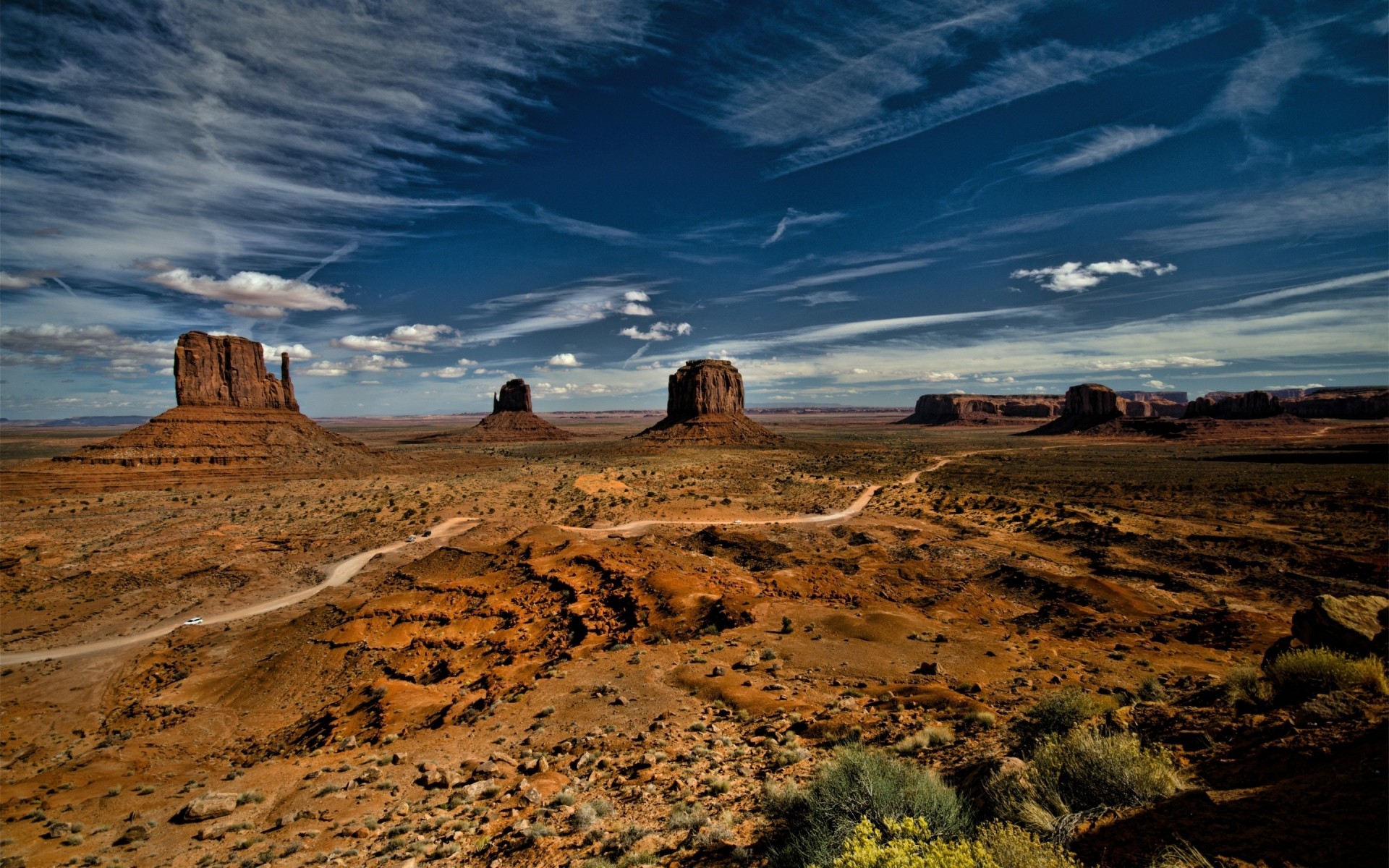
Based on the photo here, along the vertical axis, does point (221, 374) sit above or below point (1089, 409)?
above

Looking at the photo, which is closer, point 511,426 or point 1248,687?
point 1248,687

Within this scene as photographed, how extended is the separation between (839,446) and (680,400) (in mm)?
35230

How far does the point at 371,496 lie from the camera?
47.4 metres

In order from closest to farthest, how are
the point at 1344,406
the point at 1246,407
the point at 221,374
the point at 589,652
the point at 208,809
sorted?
the point at 208,809
the point at 589,652
the point at 221,374
the point at 1246,407
the point at 1344,406

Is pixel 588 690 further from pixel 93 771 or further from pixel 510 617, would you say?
pixel 93 771

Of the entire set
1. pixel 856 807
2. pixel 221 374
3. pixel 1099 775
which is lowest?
pixel 856 807

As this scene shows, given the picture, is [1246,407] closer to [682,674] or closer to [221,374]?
[682,674]

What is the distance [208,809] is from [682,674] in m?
9.92

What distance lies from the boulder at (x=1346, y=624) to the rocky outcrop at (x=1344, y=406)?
16909cm

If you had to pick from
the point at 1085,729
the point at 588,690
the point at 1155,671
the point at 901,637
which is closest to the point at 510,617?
the point at 588,690

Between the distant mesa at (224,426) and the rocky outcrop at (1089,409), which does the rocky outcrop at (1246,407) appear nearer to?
the rocky outcrop at (1089,409)

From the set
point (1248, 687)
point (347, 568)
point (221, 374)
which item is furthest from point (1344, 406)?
point (221, 374)

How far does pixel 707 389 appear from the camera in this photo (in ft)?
368

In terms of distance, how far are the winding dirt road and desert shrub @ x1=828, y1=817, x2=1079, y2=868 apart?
29.5 meters
